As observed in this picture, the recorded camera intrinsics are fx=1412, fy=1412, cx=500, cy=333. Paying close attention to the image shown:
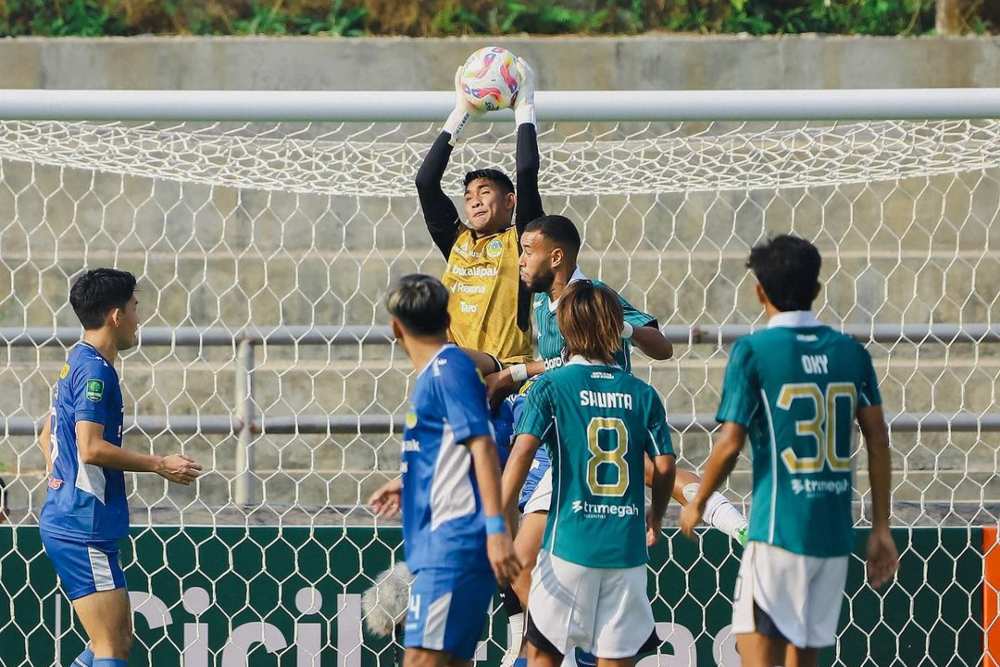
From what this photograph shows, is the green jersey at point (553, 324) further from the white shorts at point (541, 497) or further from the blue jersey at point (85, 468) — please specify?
the blue jersey at point (85, 468)

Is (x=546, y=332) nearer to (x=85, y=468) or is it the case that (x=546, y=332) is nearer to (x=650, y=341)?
(x=650, y=341)


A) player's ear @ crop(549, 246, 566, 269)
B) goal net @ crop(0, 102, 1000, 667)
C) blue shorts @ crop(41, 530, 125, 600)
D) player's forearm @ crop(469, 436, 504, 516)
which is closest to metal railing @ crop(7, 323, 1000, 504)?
goal net @ crop(0, 102, 1000, 667)

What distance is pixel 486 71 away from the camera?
5.13 meters

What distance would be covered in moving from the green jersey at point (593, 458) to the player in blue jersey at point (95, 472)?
1367mm

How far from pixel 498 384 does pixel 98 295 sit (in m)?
1.51

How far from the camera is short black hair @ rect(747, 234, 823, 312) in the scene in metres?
4.21

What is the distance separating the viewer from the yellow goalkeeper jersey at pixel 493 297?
5355mm

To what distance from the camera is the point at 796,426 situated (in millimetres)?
4148

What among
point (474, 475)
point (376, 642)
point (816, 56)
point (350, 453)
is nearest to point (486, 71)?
point (474, 475)

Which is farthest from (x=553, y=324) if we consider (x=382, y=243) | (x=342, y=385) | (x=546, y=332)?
(x=382, y=243)

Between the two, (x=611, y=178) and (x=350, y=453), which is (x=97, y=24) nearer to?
(x=350, y=453)

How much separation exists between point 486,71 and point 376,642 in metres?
2.42

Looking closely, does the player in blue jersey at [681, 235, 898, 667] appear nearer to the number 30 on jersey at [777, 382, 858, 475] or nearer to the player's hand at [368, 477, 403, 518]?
the number 30 on jersey at [777, 382, 858, 475]

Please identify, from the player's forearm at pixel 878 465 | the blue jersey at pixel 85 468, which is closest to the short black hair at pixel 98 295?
the blue jersey at pixel 85 468
